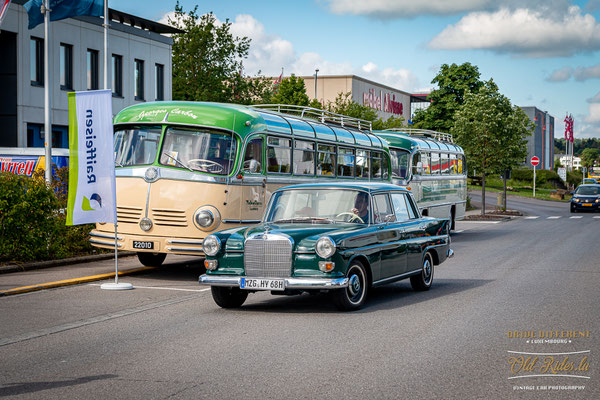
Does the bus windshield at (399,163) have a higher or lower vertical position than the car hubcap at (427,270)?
higher

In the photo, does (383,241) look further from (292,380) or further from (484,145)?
(484,145)

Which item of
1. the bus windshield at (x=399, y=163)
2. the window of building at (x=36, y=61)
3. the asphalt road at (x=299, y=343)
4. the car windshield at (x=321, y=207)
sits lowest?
the asphalt road at (x=299, y=343)

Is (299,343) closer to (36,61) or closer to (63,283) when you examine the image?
(63,283)

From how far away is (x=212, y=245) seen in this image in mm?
10531

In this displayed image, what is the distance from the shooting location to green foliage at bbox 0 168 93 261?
49.1 ft

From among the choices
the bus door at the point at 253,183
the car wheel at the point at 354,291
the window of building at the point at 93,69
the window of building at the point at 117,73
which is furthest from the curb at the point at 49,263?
the window of building at the point at 117,73

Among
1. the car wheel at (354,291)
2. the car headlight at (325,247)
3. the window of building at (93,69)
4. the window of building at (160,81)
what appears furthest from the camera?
the window of building at (160,81)

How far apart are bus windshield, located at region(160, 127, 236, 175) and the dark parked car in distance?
39.6 meters

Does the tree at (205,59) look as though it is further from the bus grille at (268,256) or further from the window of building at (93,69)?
the bus grille at (268,256)

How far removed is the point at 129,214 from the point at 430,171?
1567cm

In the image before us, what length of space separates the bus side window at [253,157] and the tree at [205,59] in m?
30.4

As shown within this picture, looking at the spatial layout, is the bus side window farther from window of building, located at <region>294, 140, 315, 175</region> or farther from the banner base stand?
the banner base stand

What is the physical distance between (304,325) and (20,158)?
70.7 feet

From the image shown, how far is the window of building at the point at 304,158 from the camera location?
57.4ft
